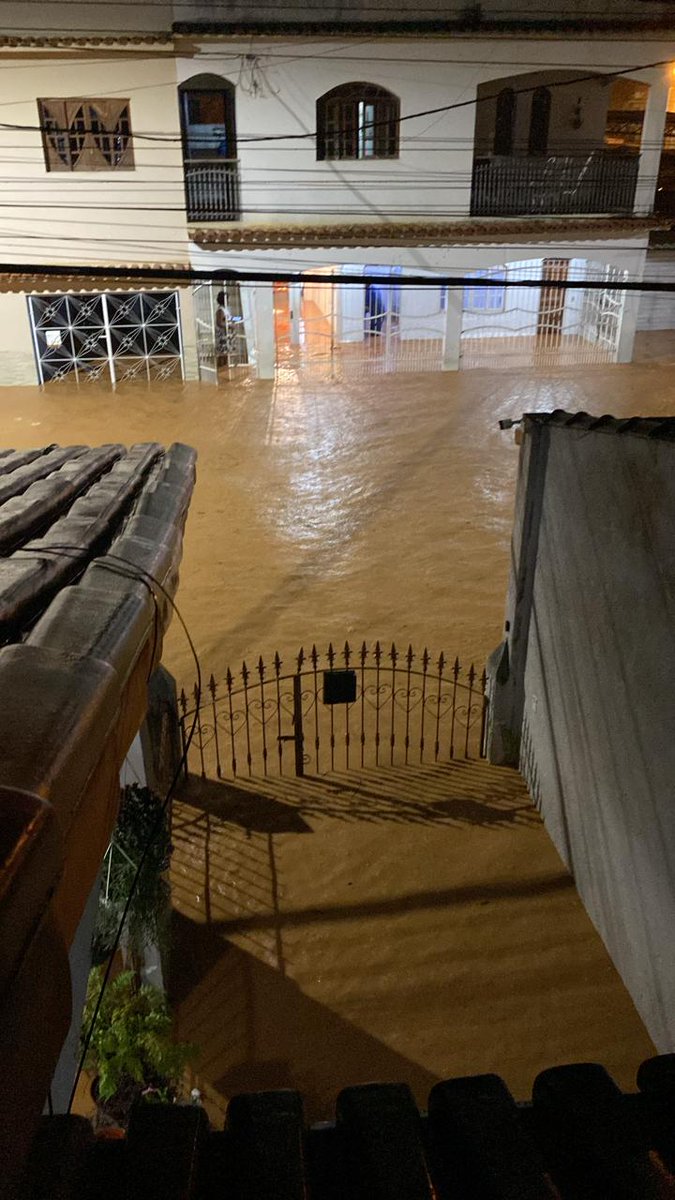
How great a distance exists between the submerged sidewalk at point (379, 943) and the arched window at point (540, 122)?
68.8 feet

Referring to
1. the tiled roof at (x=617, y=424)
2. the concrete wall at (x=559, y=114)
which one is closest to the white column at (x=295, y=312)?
the concrete wall at (x=559, y=114)

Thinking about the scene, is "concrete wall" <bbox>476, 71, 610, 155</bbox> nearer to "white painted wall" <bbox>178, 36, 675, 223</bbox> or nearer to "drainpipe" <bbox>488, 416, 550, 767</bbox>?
"white painted wall" <bbox>178, 36, 675, 223</bbox>

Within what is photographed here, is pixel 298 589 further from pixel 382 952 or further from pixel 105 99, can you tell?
pixel 105 99

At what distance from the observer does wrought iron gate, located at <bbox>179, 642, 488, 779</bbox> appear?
796 centimetres

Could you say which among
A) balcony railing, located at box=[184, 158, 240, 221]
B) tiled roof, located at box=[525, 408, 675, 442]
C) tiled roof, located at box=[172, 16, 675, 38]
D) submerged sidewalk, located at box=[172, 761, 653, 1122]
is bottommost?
submerged sidewalk, located at box=[172, 761, 653, 1122]

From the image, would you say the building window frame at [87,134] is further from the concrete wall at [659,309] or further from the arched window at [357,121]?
the concrete wall at [659,309]

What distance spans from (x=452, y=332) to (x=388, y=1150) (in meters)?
21.8

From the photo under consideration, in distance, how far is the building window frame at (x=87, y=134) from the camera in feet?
56.6

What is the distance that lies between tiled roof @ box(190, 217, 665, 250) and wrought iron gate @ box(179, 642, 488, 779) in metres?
13.5

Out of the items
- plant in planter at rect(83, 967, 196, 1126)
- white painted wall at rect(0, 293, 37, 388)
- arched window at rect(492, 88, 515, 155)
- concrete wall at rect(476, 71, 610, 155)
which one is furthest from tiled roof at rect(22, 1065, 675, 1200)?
arched window at rect(492, 88, 515, 155)

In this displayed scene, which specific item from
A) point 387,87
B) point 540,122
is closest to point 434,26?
point 387,87

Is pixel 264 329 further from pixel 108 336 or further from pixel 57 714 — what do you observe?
pixel 57 714

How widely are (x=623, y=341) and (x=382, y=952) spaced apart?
20559 millimetres

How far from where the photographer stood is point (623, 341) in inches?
861
